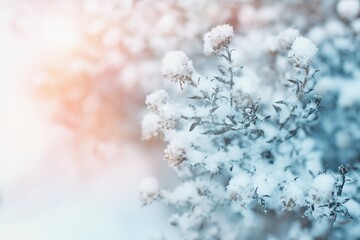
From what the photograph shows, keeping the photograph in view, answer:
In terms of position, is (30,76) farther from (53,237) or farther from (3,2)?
(53,237)

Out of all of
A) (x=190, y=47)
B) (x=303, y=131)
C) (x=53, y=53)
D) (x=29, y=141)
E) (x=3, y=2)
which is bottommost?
(x=303, y=131)

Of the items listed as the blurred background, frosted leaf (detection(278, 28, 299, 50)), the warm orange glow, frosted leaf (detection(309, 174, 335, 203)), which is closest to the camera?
frosted leaf (detection(309, 174, 335, 203))

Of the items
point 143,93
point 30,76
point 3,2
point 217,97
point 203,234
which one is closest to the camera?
point 217,97

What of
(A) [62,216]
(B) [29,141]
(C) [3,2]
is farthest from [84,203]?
(C) [3,2]

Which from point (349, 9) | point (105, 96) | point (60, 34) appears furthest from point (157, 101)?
point (60, 34)

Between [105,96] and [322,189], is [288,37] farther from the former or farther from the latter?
[105,96]

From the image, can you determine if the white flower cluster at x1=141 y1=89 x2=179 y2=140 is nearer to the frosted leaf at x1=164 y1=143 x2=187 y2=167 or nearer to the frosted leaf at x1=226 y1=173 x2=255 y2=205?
the frosted leaf at x1=164 y1=143 x2=187 y2=167

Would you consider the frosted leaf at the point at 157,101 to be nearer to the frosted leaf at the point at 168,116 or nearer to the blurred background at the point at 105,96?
the frosted leaf at the point at 168,116

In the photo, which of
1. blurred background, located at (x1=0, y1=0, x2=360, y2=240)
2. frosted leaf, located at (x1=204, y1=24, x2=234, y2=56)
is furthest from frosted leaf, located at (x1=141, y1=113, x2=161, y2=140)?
blurred background, located at (x1=0, y1=0, x2=360, y2=240)
